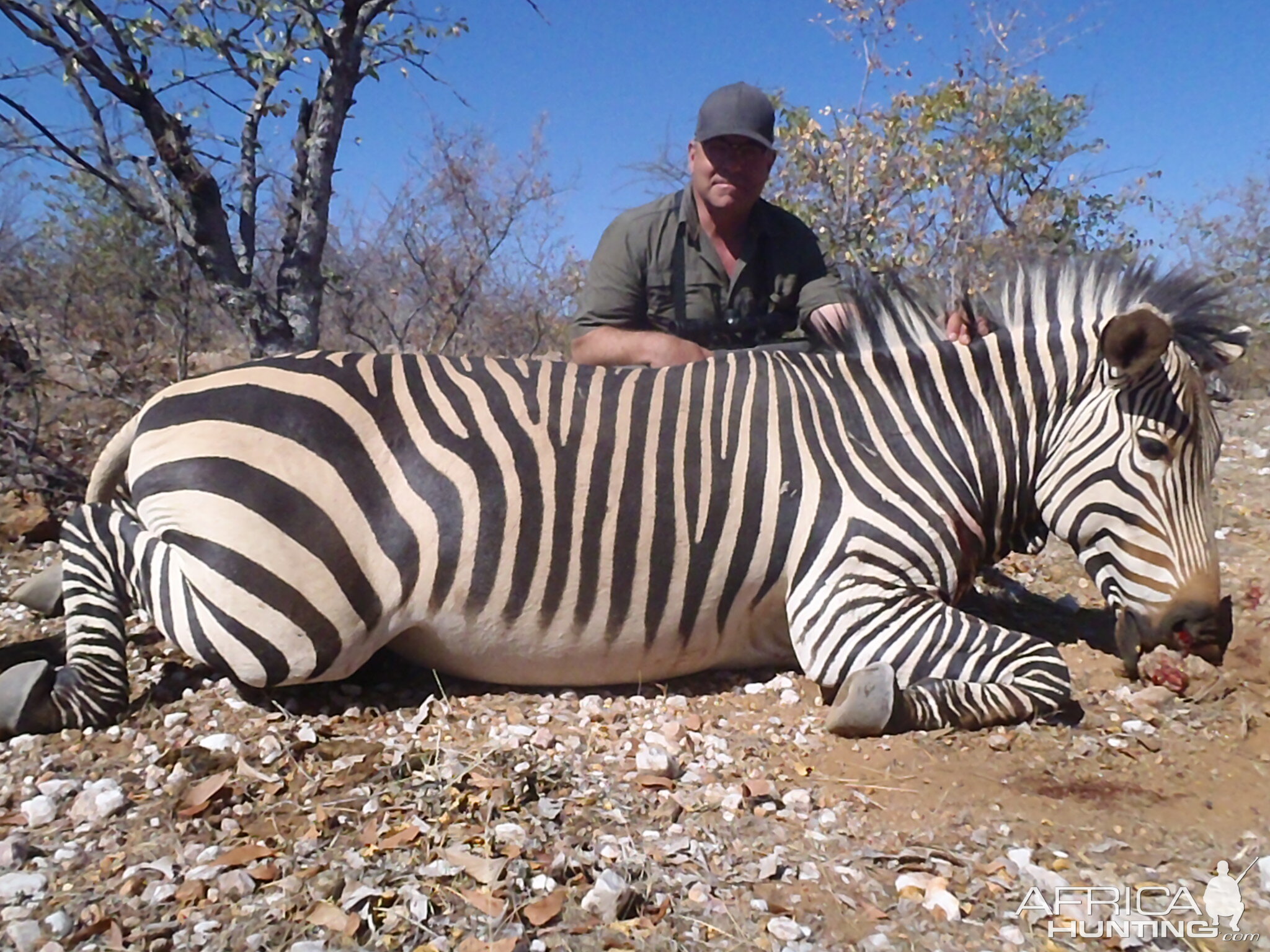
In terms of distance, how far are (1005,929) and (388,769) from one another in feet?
5.08

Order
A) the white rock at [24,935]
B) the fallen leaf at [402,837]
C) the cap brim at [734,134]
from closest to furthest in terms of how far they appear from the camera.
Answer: the white rock at [24,935] → the fallen leaf at [402,837] → the cap brim at [734,134]

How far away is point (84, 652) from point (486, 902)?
1.62 m

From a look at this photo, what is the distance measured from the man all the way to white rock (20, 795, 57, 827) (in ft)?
8.98

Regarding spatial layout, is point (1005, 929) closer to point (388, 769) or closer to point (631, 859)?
point (631, 859)

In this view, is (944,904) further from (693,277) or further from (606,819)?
(693,277)

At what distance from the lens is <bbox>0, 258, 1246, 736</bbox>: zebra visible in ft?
8.56

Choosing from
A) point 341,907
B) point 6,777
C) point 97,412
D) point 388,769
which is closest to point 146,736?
point 6,777

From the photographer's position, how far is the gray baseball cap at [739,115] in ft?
13.3

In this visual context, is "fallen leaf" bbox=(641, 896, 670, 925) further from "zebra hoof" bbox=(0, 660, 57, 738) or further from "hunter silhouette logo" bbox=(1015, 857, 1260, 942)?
"zebra hoof" bbox=(0, 660, 57, 738)

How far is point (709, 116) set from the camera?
13.6 ft

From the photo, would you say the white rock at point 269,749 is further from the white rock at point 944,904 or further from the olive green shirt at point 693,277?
the olive green shirt at point 693,277

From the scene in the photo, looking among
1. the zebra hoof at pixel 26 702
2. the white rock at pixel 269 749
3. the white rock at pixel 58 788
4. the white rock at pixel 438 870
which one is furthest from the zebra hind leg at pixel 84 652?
the white rock at pixel 438 870

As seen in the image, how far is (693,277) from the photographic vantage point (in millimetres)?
4461

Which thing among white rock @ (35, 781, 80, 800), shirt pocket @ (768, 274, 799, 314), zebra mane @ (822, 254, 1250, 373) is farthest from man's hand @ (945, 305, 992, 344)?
white rock @ (35, 781, 80, 800)
